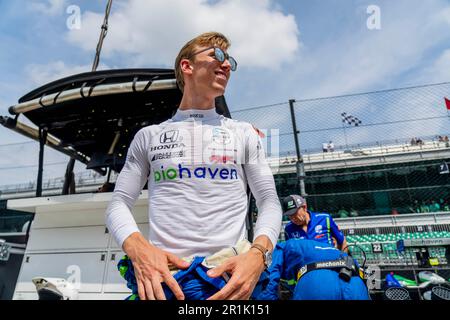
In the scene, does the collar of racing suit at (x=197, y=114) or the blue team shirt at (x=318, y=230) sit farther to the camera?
the blue team shirt at (x=318, y=230)

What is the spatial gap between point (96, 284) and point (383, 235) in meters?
18.1

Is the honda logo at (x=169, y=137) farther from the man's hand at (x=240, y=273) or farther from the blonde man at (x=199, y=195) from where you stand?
the man's hand at (x=240, y=273)

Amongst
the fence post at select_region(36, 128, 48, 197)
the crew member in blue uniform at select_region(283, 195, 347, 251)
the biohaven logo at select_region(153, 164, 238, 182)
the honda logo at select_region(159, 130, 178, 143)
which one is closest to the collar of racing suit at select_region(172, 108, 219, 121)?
the honda logo at select_region(159, 130, 178, 143)

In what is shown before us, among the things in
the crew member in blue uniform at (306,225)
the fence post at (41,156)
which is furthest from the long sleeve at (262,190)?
the fence post at (41,156)

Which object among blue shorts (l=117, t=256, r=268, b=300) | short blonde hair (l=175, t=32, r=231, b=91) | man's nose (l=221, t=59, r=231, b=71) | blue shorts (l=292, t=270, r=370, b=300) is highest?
short blonde hair (l=175, t=32, r=231, b=91)

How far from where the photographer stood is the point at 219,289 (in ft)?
2.87

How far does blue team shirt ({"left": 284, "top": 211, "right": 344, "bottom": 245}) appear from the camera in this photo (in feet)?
13.1

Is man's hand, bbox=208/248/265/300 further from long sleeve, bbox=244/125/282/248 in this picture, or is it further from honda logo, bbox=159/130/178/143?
honda logo, bbox=159/130/178/143

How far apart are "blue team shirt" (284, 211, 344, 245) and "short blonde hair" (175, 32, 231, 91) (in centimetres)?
330

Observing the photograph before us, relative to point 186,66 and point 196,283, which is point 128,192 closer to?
point 196,283

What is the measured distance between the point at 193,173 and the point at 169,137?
→ 0.71 ft

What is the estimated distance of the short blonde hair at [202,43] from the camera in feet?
4.32

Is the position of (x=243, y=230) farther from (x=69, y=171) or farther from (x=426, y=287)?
(x=69, y=171)

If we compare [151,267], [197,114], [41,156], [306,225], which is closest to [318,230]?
[306,225]
